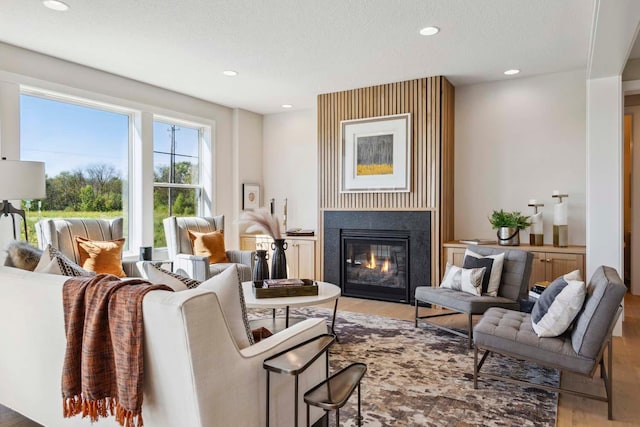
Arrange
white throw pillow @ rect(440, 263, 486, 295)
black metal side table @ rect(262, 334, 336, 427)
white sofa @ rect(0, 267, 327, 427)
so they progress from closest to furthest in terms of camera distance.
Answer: white sofa @ rect(0, 267, 327, 427), black metal side table @ rect(262, 334, 336, 427), white throw pillow @ rect(440, 263, 486, 295)

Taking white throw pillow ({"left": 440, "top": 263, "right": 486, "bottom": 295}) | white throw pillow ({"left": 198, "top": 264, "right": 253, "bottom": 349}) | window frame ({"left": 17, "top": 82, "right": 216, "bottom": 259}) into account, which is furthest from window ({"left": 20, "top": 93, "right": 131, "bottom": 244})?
white throw pillow ({"left": 440, "top": 263, "right": 486, "bottom": 295})

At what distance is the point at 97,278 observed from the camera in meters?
1.62

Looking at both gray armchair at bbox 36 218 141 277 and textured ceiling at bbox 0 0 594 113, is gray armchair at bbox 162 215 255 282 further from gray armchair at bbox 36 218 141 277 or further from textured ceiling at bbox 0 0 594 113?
textured ceiling at bbox 0 0 594 113

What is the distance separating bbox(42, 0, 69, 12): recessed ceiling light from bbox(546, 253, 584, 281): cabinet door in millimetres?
4717

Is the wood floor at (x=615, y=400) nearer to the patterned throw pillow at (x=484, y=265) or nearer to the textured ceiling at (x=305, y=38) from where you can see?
the patterned throw pillow at (x=484, y=265)

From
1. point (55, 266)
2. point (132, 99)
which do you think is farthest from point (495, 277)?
point (132, 99)

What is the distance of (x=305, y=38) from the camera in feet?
11.9

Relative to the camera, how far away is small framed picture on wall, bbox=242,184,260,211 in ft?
20.8

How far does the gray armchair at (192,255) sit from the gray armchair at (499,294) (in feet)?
6.77

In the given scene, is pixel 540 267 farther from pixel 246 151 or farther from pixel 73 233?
pixel 73 233

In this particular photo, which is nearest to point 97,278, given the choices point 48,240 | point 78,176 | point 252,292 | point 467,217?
point 252,292

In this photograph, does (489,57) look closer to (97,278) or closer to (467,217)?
(467,217)

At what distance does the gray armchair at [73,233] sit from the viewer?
3682mm

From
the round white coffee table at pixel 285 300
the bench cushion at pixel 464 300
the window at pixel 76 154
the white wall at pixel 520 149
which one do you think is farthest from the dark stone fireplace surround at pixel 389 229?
→ the window at pixel 76 154
